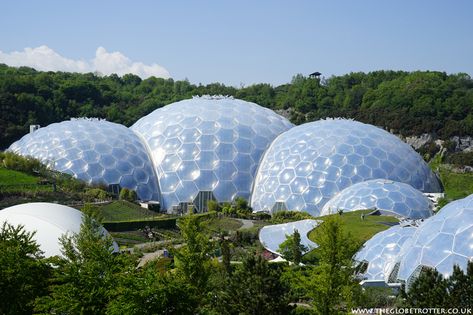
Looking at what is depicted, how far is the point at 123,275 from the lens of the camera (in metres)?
14.8

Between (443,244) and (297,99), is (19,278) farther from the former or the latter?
(297,99)

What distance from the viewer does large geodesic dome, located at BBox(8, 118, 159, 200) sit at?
41.7 meters

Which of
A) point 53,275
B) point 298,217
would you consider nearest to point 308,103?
point 298,217

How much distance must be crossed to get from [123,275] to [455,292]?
7486mm

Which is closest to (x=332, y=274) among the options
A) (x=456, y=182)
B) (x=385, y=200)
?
(x=385, y=200)

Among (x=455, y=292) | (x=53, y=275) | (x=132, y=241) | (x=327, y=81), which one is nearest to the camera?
(x=455, y=292)

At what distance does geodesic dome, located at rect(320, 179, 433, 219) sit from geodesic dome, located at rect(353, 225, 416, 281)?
396 inches

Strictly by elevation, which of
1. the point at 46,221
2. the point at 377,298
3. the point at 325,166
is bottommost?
the point at 377,298

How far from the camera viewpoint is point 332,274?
49.7 ft

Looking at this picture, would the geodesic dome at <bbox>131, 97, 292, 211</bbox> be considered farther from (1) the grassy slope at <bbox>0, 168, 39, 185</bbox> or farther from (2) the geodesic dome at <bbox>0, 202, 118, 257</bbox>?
(2) the geodesic dome at <bbox>0, 202, 118, 257</bbox>

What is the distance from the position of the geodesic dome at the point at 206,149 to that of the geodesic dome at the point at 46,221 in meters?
17.0

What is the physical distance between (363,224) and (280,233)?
4.05 meters

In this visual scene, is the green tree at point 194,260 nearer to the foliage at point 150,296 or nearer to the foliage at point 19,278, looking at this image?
the foliage at point 150,296

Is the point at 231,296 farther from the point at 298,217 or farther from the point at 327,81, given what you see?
the point at 327,81
